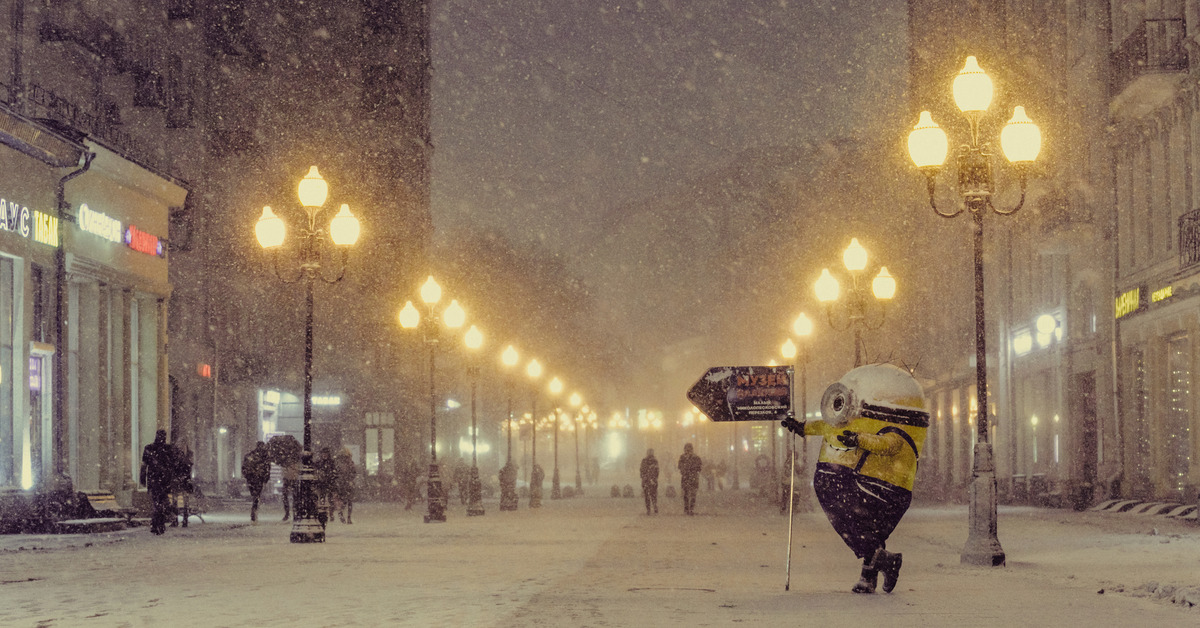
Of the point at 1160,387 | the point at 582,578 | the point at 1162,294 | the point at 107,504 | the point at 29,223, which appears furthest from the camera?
the point at 1160,387

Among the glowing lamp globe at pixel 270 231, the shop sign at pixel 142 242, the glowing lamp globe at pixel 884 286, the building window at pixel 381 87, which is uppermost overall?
the building window at pixel 381 87

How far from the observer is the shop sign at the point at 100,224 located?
29.0m

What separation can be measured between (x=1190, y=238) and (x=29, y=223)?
2093 cm

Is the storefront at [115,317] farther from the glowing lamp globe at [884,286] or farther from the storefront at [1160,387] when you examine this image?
the storefront at [1160,387]

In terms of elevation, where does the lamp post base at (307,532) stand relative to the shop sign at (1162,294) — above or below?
below

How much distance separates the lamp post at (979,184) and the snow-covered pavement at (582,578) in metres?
0.44

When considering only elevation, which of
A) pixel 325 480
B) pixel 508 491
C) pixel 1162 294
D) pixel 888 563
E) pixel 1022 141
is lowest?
pixel 508 491

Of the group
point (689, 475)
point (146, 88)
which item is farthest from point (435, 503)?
point (146, 88)

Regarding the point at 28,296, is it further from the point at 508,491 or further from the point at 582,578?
the point at 508,491

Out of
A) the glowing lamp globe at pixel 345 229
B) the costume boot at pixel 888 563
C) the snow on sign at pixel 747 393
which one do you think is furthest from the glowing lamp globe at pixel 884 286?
the costume boot at pixel 888 563

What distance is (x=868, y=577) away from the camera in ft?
42.5

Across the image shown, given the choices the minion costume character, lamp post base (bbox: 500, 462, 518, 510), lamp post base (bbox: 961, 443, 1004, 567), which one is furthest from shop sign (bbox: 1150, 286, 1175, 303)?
the minion costume character

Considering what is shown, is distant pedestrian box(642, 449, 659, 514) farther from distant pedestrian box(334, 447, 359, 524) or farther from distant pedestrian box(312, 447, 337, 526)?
distant pedestrian box(312, 447, 337, 526)

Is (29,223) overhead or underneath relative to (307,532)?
overhead
